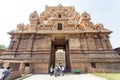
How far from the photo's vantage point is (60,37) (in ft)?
71.1

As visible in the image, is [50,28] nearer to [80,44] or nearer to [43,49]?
[43,49]

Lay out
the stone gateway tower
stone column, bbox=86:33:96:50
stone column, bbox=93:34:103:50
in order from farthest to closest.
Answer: stone column, bbox=93:34:103:50 < stone column, bbox=86:33:96:50 < the stone gateway tower

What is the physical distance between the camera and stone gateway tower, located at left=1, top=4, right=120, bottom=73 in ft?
57.6

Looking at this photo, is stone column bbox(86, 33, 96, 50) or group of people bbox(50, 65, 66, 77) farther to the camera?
stone column bbox(86, 33, 96, 50)

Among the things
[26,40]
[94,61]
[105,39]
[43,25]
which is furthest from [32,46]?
[105,39]

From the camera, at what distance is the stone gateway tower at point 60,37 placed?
17.6 m

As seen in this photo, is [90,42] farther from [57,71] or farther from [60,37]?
[57,71]

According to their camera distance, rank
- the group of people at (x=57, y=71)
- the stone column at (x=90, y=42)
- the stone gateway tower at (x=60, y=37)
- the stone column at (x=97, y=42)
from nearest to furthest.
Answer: the group of people at (x=57, y=71)
the stone gateway tower at (x=60, y=37)
the stone column at (x=90, y=42)
the stone column at (x=97, y=42)

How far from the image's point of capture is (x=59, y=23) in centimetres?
2273

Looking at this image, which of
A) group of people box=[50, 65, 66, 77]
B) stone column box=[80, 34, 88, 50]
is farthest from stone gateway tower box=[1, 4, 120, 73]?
group of people box=[50, 65, 66, 77]

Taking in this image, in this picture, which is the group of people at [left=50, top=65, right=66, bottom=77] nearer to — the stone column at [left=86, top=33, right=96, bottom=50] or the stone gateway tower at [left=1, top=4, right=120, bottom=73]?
the stone gateway tower at [left=1, top=4, right=120, bottom=73]

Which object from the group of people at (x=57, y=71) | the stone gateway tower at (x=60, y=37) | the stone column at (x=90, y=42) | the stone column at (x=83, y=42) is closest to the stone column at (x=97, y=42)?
the stone gateway tower at (x=60, y=37)

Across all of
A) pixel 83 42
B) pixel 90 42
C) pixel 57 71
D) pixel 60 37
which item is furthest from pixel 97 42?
pixel 57 71

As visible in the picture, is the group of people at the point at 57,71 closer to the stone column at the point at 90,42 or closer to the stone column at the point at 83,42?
the stone column at the point at 83,42
